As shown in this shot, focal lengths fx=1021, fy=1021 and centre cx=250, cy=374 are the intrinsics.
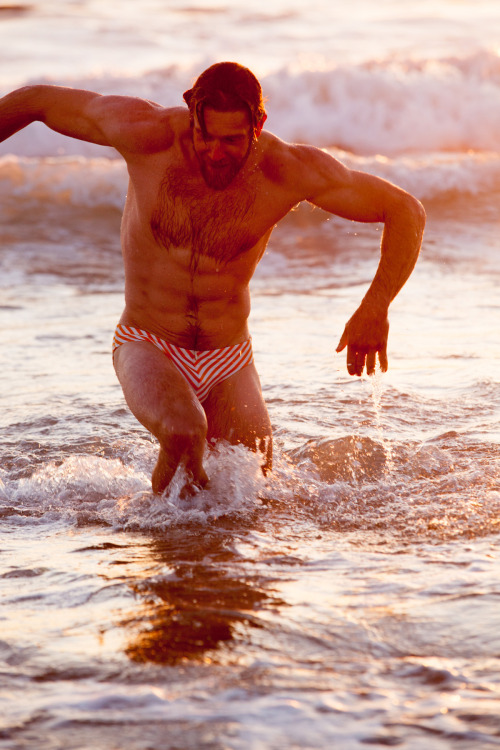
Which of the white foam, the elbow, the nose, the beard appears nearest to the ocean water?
the elbow

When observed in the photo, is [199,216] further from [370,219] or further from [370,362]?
[370,362]

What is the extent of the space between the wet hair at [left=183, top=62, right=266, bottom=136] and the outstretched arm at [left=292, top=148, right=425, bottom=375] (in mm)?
495

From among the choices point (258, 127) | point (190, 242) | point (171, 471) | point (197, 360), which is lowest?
point (171, 471)

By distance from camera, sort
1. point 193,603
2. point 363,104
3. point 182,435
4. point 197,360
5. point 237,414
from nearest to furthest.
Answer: point 193,603
point 182,435
point 197,360
point 237,414
point 363,104

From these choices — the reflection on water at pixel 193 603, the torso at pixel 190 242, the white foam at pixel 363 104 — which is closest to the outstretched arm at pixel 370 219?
the torso at pixel 190 242

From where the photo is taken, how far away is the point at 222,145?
409 centimetres

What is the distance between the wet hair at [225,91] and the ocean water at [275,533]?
1550mm

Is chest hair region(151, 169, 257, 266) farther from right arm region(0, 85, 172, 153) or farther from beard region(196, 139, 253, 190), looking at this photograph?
right arm region(0, 85, 172, 153)

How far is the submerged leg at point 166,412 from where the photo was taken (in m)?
4.11

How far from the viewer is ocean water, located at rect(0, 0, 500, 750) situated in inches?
105

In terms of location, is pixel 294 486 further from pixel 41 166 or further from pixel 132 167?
pixel 41 166

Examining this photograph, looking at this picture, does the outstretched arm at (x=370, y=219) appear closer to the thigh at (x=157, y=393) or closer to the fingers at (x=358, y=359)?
the fingers at (x=358, y=359)

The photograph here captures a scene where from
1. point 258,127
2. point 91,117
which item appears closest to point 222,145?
point 258,127

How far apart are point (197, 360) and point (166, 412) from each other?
0.56m
